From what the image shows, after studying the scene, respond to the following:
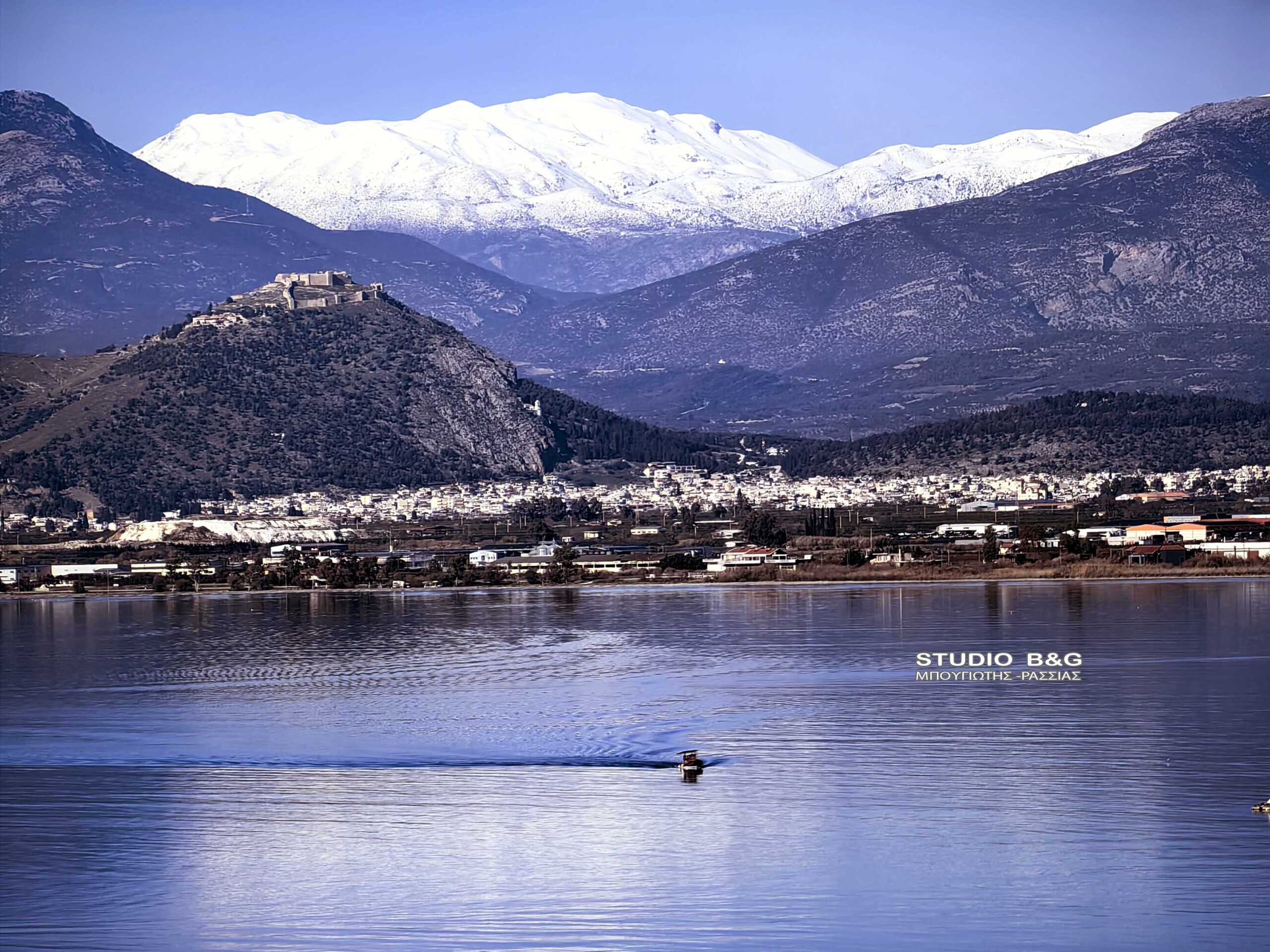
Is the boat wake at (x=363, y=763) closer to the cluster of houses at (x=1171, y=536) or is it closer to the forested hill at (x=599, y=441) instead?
the cluster of houses at (x=1171, y=536)

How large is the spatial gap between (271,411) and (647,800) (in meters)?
131

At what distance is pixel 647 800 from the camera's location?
31.7 meters

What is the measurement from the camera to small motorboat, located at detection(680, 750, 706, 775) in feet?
A: 111

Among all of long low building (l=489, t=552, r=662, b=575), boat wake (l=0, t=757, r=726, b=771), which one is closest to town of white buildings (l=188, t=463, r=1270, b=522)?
long low building (l=489, t=552, r=662, b=575)

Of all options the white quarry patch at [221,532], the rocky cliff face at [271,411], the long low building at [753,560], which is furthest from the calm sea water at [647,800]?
the rocky cliff face at [271,411]

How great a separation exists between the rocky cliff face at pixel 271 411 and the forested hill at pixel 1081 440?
3542cm

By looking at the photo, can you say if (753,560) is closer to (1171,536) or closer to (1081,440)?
(1171,536)

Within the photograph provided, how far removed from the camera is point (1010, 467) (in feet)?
538

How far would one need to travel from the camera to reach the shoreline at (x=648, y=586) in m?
88.3

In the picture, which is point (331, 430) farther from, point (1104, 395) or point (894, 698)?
point (894, 698)

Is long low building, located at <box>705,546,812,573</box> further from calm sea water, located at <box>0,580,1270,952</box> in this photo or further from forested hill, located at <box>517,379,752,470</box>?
forested hill, located at <box>517,379,752,470</box>

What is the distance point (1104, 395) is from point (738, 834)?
167162 mm

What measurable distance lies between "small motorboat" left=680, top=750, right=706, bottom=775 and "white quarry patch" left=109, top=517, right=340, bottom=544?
9273 centimetres

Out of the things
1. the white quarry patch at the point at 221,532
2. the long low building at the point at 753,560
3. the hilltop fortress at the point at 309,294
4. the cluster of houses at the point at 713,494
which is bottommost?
the long low building at the point at 753,560
